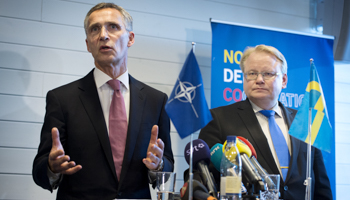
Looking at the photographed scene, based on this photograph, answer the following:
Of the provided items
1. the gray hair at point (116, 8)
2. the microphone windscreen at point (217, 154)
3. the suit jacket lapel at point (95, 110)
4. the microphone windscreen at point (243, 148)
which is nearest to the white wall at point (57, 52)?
the gray hair at point (116, 8)

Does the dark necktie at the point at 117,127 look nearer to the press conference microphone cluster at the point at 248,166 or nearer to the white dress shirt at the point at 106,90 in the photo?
the white dress shirt at the point at 106,90

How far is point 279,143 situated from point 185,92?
86 cm

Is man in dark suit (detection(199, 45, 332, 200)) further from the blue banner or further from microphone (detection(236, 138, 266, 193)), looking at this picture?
the blue banner

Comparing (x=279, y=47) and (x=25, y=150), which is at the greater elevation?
(x=279, y=47)

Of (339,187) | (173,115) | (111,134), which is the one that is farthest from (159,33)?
(339,187)

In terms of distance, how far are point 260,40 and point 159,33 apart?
38.7 inches

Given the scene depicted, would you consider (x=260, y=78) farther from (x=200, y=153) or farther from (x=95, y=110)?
(x=95, y=110)

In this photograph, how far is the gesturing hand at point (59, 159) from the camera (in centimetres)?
168

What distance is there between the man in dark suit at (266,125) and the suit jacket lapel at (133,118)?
448 millimetres

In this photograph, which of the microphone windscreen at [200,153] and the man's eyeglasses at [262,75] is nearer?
the microphone windscreen at [200,153]

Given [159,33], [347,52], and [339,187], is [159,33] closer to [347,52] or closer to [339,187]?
[347,52]

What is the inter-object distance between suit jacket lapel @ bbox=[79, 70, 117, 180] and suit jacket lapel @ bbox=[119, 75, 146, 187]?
0.08 meters

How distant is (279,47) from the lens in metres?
3.69

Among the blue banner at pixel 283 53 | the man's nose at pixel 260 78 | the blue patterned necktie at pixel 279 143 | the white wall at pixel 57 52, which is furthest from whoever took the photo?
the blue banner at pixel 283 53
